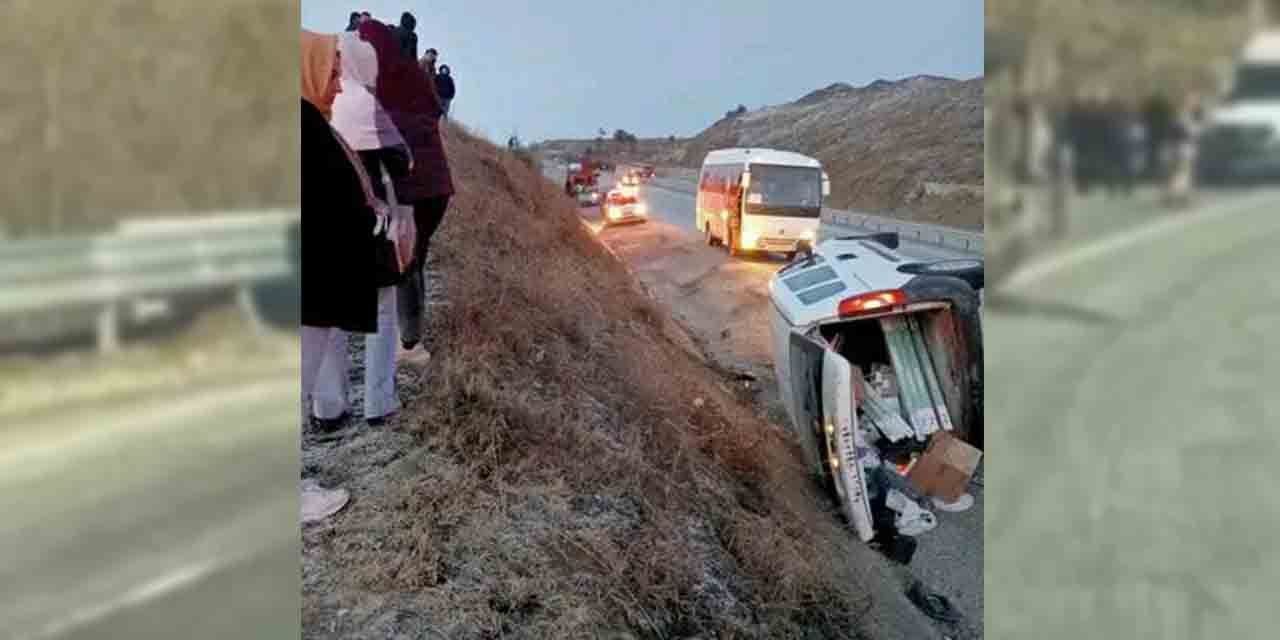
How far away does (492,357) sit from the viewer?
98.2 inches

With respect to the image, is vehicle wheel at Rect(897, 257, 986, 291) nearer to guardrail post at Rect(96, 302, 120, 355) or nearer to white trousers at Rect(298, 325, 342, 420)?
white trousers at Rect(298, 325, 342, 420)

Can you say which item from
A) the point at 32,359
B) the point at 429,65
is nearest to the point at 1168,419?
the point at 429,65

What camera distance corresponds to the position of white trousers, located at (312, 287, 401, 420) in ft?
7.65

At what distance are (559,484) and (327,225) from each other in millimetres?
879

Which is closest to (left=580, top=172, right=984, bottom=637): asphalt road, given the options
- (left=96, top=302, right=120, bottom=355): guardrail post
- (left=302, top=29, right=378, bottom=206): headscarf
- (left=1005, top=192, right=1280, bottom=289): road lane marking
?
(left=1005, top=192, right=1280, bottom=289): road lane marking

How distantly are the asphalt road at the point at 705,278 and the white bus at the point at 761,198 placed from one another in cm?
5

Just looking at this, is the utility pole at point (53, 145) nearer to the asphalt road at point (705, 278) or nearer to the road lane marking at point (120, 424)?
the road lane marking at point (120, 424)

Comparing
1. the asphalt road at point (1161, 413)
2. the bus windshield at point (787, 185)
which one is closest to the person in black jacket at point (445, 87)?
the bus windshield at point (787, 185)

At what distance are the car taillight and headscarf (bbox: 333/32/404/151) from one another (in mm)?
1399

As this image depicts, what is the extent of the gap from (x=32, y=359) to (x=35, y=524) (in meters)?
0.37

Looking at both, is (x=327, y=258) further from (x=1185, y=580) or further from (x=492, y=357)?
(x=1185, y=580)

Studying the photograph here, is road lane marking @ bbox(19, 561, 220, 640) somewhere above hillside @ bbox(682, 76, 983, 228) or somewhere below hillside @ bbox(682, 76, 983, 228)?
below

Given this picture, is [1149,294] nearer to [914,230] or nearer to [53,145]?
[914,230]

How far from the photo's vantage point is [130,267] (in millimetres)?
2035
